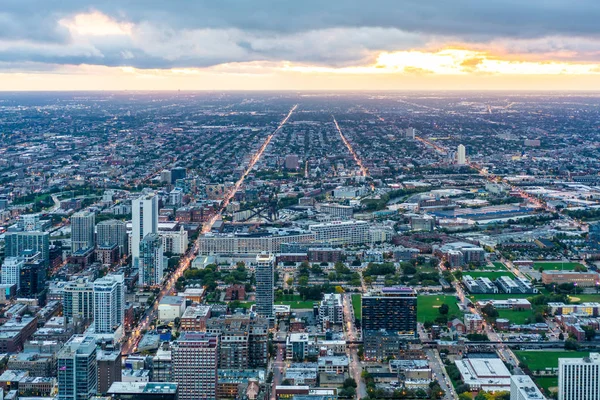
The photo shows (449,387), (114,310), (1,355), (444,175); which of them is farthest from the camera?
(444,175)

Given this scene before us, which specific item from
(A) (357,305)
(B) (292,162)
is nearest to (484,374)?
(A) (357,305)

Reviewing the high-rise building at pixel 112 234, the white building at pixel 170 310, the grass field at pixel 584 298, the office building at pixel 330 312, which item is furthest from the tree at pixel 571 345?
the high-rise building at pixel 112 234

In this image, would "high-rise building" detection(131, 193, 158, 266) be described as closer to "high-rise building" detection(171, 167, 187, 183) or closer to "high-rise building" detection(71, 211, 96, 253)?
"high-rise building" detection(71, 211, 96, 253)

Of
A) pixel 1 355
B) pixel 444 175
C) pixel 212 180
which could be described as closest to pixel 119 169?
pixel 212 180

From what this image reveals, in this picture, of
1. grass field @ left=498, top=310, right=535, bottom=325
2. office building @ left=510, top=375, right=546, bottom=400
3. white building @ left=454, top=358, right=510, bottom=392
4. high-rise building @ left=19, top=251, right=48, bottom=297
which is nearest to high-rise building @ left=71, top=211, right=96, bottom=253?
high-rise building @ left=19, top=251, right=48, bottom=297

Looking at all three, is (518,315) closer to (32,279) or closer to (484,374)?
(484,374)

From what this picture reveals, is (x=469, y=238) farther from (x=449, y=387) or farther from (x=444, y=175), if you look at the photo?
(x=444, y=175)

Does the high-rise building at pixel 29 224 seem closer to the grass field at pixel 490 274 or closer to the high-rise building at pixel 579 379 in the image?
the grass field at pixel 490 274
